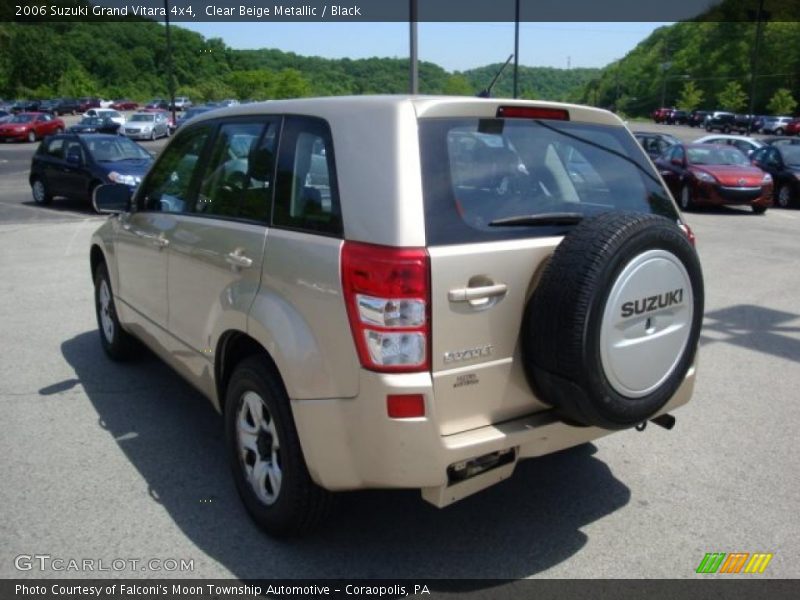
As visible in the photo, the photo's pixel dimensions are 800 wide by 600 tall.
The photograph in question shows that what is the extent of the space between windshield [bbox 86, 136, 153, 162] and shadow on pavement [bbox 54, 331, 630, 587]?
1223 cm

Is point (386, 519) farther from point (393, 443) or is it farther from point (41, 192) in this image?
point (41, 192)

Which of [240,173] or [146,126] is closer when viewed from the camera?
[240,173]

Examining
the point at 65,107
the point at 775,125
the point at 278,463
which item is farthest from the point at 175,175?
the point at 65,107

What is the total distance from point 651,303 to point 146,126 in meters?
41.6

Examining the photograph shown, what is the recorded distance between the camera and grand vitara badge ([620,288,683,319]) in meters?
2.72

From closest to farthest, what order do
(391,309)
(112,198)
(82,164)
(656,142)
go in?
(391,309) → (112,198) → (82,164) → (656,142)

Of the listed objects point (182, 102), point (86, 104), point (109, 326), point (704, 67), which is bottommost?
point (109, 326)

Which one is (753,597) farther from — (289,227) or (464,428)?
(289,227)

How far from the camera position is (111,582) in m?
2.88

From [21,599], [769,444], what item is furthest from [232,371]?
A: [769,444]

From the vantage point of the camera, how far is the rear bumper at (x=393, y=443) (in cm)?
255

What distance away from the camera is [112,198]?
493cm

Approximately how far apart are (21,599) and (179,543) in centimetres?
62

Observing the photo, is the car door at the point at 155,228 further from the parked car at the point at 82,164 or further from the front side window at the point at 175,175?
the parked car at the point at 82,164
